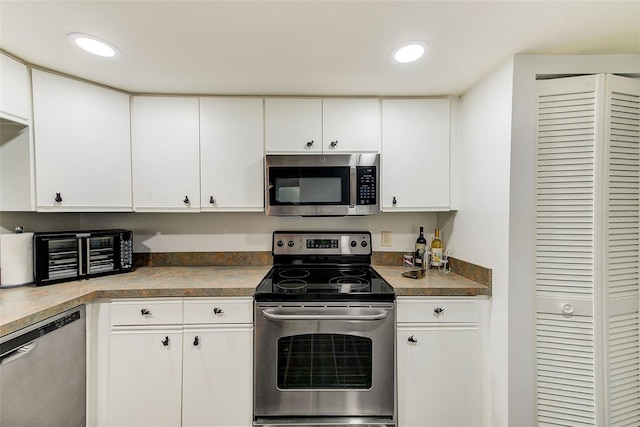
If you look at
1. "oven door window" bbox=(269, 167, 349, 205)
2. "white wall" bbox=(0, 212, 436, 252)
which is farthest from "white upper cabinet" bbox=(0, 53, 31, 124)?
"oven door window" bbox=(269, 167, 349, 205)

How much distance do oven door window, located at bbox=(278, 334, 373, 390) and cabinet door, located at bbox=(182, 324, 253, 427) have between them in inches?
8.7

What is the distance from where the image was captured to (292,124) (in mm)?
1805

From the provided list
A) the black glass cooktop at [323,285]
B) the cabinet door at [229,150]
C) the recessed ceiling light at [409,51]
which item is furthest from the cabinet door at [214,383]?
the recessed ceiling light at [409,51]

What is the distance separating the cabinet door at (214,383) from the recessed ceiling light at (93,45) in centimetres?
153

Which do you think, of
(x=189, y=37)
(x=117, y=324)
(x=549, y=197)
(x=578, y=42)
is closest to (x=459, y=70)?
(x=578, y=42)

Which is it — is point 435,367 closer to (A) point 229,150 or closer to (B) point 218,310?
(B) point 218,310

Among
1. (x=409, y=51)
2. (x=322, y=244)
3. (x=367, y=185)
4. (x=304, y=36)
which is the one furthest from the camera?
(x=322, y=244)

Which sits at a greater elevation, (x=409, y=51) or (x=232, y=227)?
(x=409, y=51)

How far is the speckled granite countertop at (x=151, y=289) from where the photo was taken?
3.96ft

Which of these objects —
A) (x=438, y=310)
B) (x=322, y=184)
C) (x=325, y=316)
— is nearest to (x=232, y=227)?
(x=322, y=184)

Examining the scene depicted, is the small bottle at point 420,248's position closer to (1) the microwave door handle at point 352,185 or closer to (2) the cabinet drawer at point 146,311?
(1) the microwave door handle at point 352,185

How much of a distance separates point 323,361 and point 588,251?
1.48 meters

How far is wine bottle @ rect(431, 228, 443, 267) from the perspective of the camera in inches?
74.4

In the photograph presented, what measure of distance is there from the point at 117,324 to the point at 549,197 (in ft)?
7.96
